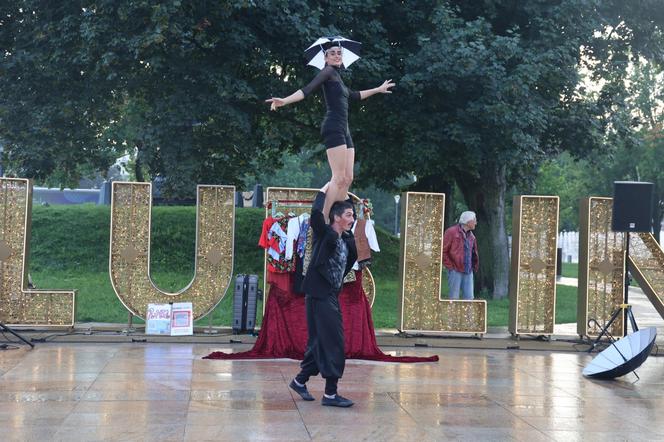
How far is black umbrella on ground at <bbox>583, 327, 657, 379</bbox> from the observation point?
9928mm

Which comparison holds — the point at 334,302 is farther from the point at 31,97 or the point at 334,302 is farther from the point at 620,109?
the point at 620,109

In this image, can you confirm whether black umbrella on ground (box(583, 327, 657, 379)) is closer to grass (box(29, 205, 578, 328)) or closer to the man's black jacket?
the man's black jacket

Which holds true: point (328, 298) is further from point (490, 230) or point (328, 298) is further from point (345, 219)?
point (490, 230)

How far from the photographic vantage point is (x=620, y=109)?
22719mm

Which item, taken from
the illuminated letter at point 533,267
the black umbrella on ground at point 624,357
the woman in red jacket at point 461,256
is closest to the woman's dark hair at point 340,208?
the black umbrella on ground at point 624,357

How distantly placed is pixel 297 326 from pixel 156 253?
14.4m

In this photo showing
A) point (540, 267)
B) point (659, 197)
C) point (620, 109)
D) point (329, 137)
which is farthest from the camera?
point (659, 197)

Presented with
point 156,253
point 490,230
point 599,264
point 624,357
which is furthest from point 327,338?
point 156,253

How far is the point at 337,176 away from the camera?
9703 millimetres

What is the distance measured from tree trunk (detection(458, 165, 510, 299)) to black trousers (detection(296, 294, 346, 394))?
13.5m

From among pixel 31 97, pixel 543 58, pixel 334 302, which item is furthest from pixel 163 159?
pixel 334 302

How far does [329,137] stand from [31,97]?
10.8 m

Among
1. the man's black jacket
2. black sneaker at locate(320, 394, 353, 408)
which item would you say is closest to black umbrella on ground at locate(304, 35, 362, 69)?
the man's black jacket

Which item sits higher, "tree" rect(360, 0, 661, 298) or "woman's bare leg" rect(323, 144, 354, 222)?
"tree" rect(360, 0, 661, 298)
